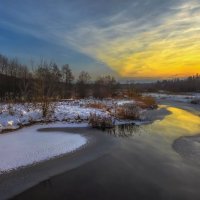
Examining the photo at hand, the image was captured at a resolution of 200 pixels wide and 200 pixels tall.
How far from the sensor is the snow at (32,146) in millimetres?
9688

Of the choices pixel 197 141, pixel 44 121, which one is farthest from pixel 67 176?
A: pixel 44 121

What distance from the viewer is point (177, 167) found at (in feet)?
31.4

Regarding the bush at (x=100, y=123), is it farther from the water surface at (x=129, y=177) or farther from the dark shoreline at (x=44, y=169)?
the water surface at (x=129, y=177)

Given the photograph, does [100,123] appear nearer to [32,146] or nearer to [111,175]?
[32,146]

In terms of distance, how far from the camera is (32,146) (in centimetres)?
1173

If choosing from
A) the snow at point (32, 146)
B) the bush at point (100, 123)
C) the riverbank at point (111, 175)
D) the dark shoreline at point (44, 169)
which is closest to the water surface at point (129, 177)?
the riverbank at point (111, 175)

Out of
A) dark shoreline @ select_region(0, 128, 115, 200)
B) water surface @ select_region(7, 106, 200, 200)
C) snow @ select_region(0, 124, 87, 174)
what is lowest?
water surface @ select_region(7, 106, 200, 200)

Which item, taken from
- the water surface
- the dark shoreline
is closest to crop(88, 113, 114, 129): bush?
the dark shoreline

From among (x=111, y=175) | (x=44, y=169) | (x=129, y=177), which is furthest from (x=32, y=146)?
(x=129, y=177)

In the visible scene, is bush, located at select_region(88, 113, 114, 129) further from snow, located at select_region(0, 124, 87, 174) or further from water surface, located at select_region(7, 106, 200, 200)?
water surface, located at select_region(7, 106, 200, 200)

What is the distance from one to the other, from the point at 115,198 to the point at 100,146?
5785mm

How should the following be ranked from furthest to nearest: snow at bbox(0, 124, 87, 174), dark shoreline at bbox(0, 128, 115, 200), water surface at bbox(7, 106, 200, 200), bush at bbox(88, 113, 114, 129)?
bush at bbox(88, 113, 114, 129), snow at bbox(0, 124, 87, 174), dark shoreline at bbox(0, 128, 115, 200), water surface at bbox(7, 106, 200, 200)

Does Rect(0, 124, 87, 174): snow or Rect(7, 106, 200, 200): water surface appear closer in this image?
Rect(7, 106, 200, 200): water surface

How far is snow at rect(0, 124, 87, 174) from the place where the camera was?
31.8ft
